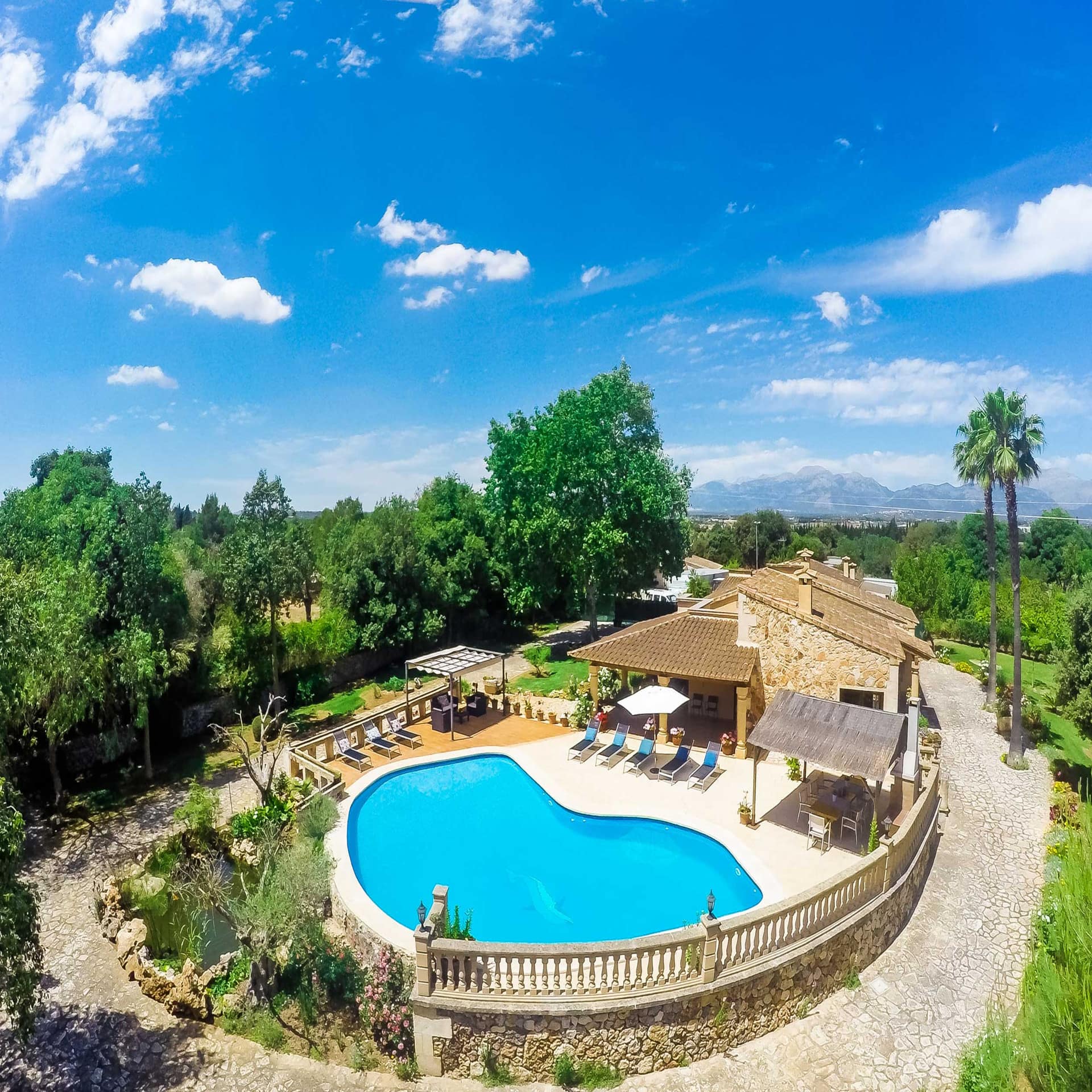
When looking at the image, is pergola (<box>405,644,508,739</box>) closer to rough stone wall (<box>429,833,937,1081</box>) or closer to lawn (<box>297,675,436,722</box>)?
lawn (<box>297,675,436,722</box>)

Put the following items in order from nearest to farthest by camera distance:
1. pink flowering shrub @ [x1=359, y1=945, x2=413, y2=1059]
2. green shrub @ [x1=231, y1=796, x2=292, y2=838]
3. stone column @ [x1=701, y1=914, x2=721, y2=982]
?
1. stone column @ [x1=701, y1=914, x2=721, y2=982]
2. pink flowering shrub @ [x1=359, y1=945, x2=413, y2=1059]
3. green shrub @ [x1=231, y1=796, x2=292, y2=838]

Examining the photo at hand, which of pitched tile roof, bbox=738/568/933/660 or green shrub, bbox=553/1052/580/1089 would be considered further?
pitched tile roof, bbox=738/568/933/660

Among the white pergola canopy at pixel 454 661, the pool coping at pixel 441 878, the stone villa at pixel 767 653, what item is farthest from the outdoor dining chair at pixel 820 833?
the white pergola canopy at pixel 454 661

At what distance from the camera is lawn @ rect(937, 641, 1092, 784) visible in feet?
71.0

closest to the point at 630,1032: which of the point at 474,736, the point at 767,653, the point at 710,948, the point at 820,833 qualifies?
the point at 710,948

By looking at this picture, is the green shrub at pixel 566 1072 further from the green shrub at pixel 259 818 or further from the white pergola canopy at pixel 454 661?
the white pergola canopy at pixel 454 661

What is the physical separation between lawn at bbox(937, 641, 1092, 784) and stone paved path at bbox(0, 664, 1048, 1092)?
5059 mm

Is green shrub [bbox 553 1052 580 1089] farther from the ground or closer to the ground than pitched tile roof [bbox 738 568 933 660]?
closer to the ground

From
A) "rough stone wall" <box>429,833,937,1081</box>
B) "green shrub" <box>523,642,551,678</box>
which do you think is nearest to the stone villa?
"green shrub" <box>523,642,551,678</box>

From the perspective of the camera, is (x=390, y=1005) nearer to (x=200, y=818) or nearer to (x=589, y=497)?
(x=200, y=818)

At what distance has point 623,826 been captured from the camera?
1648 centimetres

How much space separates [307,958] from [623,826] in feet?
25.6

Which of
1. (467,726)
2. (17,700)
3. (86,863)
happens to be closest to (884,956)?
(467,726)

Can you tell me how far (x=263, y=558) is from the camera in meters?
25.4
